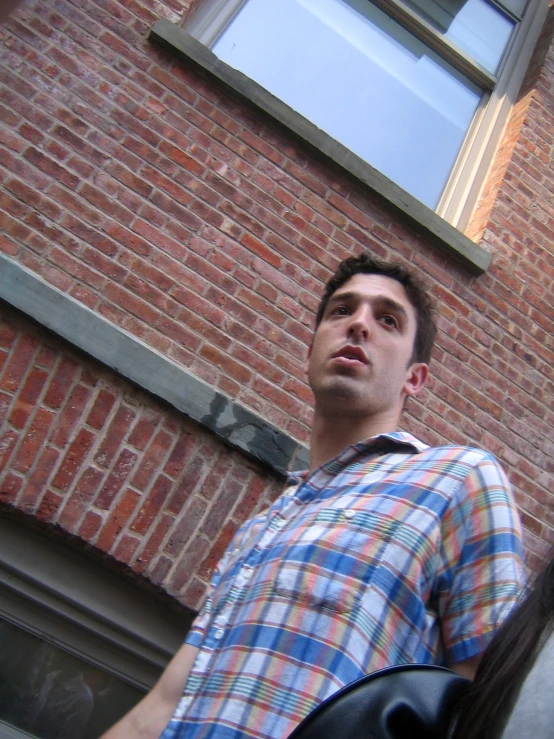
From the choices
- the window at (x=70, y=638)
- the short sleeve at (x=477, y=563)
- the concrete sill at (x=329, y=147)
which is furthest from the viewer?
the concrete sill at (x=329, y=147)

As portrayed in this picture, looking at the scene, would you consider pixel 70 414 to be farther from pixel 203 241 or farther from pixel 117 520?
pixel 203 241

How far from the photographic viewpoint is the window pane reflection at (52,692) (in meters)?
2.03

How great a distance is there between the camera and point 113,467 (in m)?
2.10

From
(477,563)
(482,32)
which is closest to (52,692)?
(477,563)

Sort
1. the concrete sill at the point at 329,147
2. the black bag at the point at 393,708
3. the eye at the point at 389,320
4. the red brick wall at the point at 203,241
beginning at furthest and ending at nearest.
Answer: the concrete sill at the point at 329,147
the red brick wall at the point at 203,241
the eye at the point at 389,320
the black bag at the point at 393,708

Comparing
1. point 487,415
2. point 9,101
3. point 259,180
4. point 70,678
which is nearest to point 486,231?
point 487,415

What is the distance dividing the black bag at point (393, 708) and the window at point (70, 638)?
1.59 metres

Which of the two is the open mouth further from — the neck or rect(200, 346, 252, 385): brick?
rect(200, 346, 252, 385): brick

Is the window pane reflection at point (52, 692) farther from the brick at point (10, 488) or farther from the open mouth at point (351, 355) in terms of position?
the open mouth at point (351, 355)

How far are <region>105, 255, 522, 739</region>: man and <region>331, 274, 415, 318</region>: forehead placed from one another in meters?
0.60

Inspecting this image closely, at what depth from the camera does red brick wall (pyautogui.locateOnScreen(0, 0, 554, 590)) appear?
2.34 m

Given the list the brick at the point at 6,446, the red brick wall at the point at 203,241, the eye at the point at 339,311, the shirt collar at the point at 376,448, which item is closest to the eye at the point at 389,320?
the eye at the point at 339,311

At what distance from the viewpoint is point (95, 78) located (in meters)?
2.62

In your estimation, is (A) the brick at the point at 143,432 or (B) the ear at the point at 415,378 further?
(A) the brick at the point at 143,432
